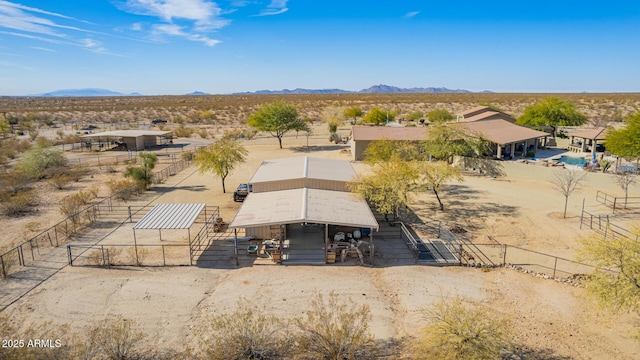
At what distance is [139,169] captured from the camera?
33438mm

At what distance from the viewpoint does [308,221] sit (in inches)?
753

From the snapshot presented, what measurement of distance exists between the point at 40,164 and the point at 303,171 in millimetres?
27450

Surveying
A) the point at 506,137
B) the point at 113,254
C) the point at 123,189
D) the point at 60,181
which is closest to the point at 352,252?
the point at 113,254

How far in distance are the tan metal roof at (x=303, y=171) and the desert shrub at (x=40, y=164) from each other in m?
22.1

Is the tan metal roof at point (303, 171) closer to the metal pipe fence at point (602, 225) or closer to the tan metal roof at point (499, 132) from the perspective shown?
the metal pipe fence at point (602, 225)

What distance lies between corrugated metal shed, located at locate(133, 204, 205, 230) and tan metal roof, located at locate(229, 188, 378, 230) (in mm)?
2729

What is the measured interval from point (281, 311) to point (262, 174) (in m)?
14.0

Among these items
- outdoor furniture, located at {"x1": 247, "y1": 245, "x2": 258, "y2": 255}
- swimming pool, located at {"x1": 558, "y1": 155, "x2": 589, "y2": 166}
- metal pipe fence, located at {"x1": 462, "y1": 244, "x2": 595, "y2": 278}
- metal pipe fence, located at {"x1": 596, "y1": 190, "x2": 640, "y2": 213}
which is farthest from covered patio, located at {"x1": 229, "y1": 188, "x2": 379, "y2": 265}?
swimming pool, located at {"x1": 558, "y1": 155, "x2": 589, "y2": 166}

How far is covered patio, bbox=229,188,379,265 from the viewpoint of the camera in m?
19.7

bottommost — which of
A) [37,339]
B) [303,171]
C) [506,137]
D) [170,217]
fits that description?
[37,339]

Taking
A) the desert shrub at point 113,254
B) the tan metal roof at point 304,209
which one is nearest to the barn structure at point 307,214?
the tan metal roof at point 304,209

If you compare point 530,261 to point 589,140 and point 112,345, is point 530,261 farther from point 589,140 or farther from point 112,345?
point 589,140

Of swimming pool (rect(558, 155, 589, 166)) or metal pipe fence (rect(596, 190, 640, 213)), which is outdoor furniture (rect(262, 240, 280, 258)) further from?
swimming pool (rect(558, 155, 589, 166))

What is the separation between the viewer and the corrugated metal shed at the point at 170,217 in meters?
20.5
